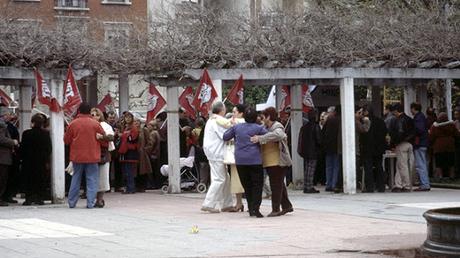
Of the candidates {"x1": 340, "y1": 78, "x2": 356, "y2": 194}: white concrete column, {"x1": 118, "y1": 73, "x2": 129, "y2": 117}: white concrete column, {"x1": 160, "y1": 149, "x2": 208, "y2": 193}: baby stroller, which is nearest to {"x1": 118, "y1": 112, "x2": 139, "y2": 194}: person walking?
{"x1": 160, "y1": 149, "x2": 208, "y2": 193}: baby stroller

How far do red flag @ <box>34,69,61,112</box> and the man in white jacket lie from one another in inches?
172

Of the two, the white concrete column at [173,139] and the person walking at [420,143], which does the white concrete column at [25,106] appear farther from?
the person walking at [420,143]

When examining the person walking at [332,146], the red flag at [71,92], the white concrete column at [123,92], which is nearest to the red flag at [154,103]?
the white concrete column at [123,92]

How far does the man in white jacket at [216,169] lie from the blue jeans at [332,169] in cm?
551

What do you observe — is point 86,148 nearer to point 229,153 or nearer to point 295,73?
point 229,153

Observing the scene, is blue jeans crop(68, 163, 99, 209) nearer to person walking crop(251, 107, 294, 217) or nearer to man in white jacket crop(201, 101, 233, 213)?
man in white jacket crop(201, 101, 233, 213)

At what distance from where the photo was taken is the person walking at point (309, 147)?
2306cm

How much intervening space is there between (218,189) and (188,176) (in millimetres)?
7064

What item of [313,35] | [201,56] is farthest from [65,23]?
A: [313,35]

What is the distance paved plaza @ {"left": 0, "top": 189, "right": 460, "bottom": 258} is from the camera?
12.6m

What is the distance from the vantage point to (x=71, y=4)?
57.5 metres

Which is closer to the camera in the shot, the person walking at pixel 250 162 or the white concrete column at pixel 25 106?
the person walking at pixel 250 162

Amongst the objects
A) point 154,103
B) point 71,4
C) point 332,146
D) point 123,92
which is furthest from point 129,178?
point 71,4

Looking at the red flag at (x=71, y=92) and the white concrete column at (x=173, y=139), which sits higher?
the red flag at (x=71, y=92)
